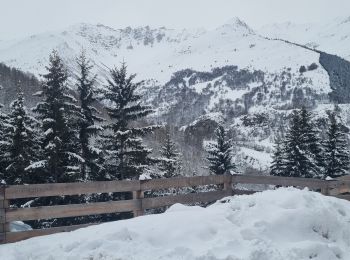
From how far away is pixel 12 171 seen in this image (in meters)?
26.0

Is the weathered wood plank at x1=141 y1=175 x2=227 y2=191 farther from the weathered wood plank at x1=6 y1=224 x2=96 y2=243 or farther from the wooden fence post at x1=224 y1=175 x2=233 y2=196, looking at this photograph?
the weathered wood plank at x1=6 y1=224 x2=96 y2=243

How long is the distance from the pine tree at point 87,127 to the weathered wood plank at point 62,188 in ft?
54.8

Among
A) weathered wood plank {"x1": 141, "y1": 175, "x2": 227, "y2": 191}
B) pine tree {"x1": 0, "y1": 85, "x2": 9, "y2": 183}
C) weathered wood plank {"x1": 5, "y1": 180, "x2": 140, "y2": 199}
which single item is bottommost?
weathered wood plank {"x1": 141, "y1": 175, "x2": 227, "y2": 191}

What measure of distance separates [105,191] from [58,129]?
1643 cm

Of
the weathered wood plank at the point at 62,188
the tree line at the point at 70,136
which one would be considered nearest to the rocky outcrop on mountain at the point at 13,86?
the tree line at the point at 70,136

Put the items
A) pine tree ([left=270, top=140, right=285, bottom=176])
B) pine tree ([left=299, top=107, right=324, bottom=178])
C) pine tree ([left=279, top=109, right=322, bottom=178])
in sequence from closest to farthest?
1. pine tree ([left=279, top=109, right=322, bottom=178])
2. pine tree ([left=299, top=107, right=324, bottom=178])
3. pine tree ([left=270, top=140, right=285, bottom=176])

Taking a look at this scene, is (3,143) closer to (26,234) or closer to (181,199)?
(181,199)

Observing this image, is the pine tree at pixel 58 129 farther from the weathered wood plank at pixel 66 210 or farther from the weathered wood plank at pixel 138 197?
the weathered wood plank at pixel 66 210

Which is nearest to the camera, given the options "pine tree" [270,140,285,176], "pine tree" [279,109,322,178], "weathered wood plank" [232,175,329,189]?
"weathered wood plank" [232,175,329,189]

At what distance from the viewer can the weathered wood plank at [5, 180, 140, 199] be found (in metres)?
9.09

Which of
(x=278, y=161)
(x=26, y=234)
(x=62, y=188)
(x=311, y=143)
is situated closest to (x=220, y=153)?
(x=278, y=161)

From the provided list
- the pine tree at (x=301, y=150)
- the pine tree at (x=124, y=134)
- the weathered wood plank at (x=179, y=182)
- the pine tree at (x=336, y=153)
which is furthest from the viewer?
the pine tree at (x=336, y=153)

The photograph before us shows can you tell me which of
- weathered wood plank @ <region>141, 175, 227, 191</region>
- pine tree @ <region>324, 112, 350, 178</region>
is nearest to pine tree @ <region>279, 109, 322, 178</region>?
pine tree @ <region>324, 112, 350, 178</region>

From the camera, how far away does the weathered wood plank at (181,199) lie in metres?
10.7
